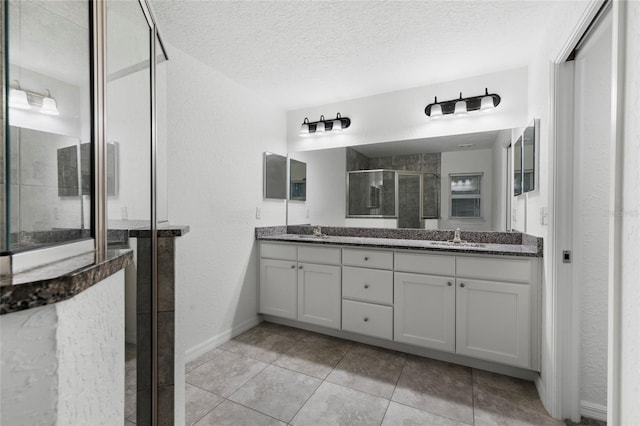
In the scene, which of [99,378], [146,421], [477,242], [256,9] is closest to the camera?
[99,378]

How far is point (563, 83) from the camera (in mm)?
1523

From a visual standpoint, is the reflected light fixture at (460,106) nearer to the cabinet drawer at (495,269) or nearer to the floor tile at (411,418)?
the cabinet drawer at (495,269)

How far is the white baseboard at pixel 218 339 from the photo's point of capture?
82.4 inches

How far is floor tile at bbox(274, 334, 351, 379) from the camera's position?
1983 millimetres

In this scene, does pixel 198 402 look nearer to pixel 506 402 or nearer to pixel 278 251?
pixel 278 251

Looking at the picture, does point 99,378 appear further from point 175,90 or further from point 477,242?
point 477,242

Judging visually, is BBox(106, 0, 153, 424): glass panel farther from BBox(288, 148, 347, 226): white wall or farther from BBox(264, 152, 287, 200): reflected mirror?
BBox(288, 148, 347, 226): white wall

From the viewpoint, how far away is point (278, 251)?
2717mm

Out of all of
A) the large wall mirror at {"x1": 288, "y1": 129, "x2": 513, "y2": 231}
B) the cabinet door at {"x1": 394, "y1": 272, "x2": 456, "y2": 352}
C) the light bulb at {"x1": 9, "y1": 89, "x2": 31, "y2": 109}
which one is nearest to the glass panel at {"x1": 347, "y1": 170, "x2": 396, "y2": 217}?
the large wall mirror at {"x1": 288, "y1": 129, "x2": 513, "y2": 231}

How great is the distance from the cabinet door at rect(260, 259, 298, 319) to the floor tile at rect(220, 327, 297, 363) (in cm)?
23

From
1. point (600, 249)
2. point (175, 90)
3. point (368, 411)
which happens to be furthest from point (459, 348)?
point (175, 90)

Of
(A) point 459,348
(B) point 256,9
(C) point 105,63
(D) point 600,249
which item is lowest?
(A) point 459,348

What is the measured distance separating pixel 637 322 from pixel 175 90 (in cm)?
261

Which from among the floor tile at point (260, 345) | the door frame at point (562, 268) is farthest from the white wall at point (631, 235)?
the floor tile at point (260, 345)
